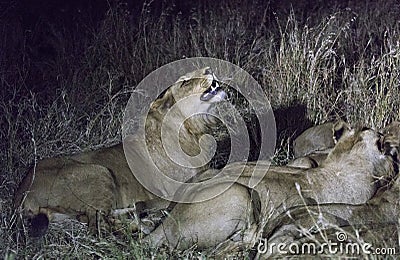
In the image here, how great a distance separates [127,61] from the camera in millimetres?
8852

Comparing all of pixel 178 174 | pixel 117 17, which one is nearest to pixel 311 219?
pixel 178 174

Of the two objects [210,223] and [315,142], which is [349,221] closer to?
[210,223]

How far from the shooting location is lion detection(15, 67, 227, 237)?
5680mm

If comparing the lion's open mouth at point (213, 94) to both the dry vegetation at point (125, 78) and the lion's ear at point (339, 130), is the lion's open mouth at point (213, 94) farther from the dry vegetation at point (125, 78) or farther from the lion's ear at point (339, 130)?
the lion's ear at point (339, 130)

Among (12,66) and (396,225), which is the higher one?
(396,225)

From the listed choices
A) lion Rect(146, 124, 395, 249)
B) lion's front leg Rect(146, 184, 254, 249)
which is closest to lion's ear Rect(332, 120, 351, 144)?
lion Rect(146, 124, 395, 249)

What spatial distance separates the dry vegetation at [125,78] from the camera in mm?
6137

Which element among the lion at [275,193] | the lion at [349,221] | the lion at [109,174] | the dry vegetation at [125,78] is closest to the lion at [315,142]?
the dry vegetation at [125,78]

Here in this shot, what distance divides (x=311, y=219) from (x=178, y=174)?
1.72m

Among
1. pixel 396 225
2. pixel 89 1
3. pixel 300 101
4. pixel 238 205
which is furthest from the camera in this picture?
pixel 89 1

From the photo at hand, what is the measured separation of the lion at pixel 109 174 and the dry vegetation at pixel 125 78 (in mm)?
185

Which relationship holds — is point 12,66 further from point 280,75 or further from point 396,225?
point 396,225

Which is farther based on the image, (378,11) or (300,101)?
(378,11)

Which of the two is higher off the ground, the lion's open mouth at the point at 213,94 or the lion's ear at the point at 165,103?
the lion's open mouth at the point at 213,94
